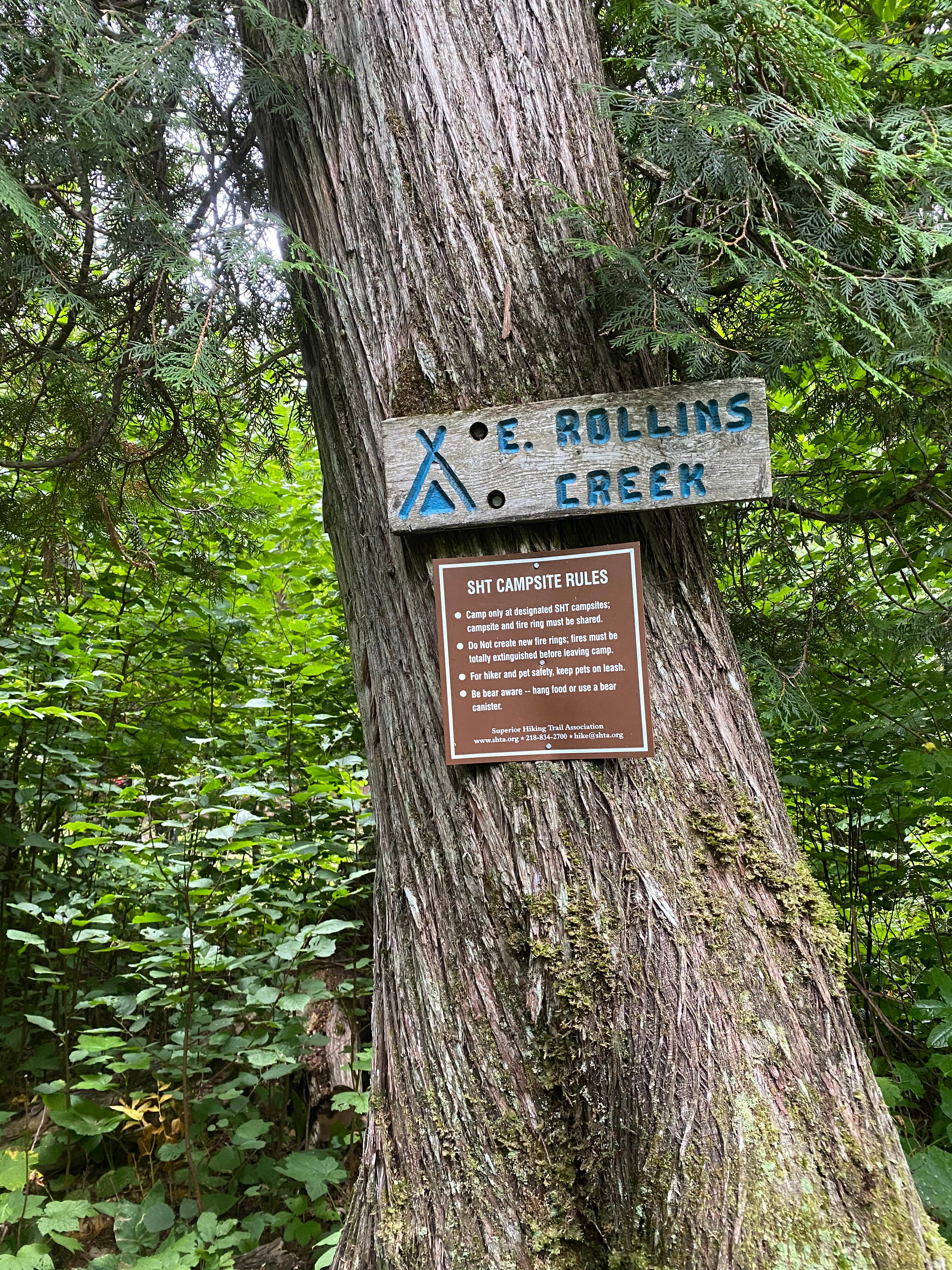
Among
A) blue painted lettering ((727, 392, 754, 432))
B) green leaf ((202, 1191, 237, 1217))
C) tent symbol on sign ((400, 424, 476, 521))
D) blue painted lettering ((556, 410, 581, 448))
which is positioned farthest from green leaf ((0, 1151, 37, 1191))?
blue painted lettering ((727, 392, 754, 432))

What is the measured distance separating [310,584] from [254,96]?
286cm

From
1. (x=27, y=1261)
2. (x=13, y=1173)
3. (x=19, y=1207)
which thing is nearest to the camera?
(x=27, y=1261)

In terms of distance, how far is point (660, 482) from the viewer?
1.67m

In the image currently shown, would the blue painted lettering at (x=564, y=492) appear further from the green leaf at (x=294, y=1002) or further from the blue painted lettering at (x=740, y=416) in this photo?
the green leaf at (x=294, y=1002)

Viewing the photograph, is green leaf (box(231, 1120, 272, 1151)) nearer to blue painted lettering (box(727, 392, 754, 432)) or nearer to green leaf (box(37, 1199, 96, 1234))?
green leaf (box(37, 1199, 96, 1234))

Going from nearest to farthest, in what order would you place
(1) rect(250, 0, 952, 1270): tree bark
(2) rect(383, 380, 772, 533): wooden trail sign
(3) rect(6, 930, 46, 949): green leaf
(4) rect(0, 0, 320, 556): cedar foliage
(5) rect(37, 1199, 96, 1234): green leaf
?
(1) rect(250, 0, 952, 1270): tree bark, (2) rect(383, 380, 772, 533): wooden trail sign, (4) rect(0, 0, 320, 556): cedar foliage, (5) rect(37, 1199, 96, 1234): green leaf, (3) rect(6, 930, 46, 949): green leaf

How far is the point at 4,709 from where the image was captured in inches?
123

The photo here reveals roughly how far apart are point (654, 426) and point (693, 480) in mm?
143

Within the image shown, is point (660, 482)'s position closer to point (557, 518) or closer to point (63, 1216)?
point (557, 518)

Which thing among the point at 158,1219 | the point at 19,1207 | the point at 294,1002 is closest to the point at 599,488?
the point at 294,1002

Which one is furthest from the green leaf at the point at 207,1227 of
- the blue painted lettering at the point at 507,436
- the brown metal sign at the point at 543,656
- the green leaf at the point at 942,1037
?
the blue painted lettering at the point at 507,436

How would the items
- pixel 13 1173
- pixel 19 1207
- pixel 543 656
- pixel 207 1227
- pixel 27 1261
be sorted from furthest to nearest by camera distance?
pixel 19 1207
pixel 13 1173
pixel 207 1227
pixel 27 1261
pixel 543 656

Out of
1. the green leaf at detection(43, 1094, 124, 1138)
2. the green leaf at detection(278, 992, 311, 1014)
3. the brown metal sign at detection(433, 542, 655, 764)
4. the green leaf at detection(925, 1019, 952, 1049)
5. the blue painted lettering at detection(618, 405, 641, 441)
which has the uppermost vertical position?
the blue painted lettering at detection(618, 405, 641, 441)

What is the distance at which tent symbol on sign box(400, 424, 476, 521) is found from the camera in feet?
5.66
